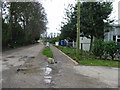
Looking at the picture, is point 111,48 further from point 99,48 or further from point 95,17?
point 95,17

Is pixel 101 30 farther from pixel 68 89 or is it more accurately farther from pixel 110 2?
pixel 68 89

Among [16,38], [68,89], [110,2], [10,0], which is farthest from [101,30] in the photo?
[16,38]

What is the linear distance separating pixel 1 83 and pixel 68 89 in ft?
8.28

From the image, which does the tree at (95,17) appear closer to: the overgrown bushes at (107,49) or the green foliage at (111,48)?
the overgrown bushes at (107,49)

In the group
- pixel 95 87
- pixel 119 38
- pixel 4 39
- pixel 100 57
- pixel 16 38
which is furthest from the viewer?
pixel 16 38

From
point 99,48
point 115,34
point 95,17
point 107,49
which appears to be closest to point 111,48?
point 107,49

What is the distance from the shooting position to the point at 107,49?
46.4 feet

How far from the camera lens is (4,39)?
87.7 feet

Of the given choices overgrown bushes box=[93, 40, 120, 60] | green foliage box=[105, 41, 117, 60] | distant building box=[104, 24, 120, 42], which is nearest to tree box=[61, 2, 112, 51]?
distant building box=[104, 24, 120, 42]

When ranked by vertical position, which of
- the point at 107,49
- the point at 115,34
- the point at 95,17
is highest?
the point at 95,17

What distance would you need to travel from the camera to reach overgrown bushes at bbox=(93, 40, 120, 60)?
548 inches

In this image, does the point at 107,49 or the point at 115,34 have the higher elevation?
the point at 115,34

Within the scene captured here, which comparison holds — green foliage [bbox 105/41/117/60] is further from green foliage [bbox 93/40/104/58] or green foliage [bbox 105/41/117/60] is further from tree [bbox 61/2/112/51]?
tree [bbox 61/2/112/51]

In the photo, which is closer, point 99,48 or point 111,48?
point 111,48
